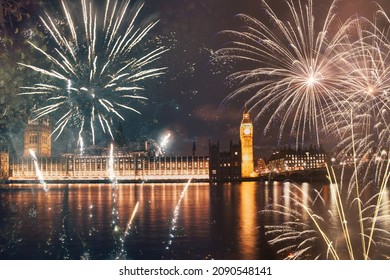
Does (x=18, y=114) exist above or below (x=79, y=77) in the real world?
below

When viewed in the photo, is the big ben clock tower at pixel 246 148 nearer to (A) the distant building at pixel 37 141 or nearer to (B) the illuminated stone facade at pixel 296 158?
(B) the illuminated stone facade at pixel 296 158

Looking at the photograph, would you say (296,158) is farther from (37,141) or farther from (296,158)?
(37,141)

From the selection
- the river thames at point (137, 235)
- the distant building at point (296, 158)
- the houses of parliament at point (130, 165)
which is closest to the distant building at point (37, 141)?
the houses of parliament at point (130, 165)

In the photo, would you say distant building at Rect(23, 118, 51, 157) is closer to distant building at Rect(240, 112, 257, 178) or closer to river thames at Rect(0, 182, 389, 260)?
distant building at Rect(240, 112, 257, 178)

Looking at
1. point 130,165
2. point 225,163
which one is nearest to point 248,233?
point 225,163

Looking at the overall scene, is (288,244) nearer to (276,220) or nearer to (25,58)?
(276,220)

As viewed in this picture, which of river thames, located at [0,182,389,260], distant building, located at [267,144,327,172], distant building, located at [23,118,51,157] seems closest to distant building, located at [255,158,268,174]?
distant building, located at [267,144,327,172]

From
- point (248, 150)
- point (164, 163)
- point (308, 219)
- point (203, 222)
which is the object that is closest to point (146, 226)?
point (203, 222)
